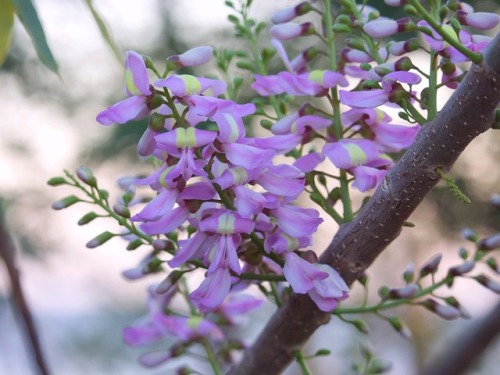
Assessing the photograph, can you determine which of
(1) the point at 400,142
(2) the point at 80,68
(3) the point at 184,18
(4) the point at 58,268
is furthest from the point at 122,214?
(4) the point at 58,268

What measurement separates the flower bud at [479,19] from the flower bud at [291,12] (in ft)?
0.31

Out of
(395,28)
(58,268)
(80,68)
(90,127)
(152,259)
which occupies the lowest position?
(58,268)

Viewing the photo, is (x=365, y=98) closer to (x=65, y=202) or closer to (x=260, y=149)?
(x=260, y=149)

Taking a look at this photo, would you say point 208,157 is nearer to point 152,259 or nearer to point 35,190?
point 152,259

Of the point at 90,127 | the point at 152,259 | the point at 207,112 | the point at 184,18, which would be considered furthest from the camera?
the point at 90,127

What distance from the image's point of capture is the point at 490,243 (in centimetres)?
46

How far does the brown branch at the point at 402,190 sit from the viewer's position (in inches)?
13.6

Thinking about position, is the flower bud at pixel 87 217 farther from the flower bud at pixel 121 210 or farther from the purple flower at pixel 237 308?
the purple flower at pixel 237 308

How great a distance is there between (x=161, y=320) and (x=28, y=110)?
1.21 meters

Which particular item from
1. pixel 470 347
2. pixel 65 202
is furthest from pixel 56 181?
pixel 470 347

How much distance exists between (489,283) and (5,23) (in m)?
0.30

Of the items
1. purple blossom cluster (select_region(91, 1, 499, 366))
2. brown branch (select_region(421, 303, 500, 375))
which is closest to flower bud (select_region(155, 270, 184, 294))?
purple blossom cluster (select_region(91, 1, 499, 366))

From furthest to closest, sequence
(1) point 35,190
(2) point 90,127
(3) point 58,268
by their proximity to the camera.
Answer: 1. (3) point 58,268
2. (1) point 35,190
3. (2) point 90,127

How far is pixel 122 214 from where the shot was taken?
1.39 feet
